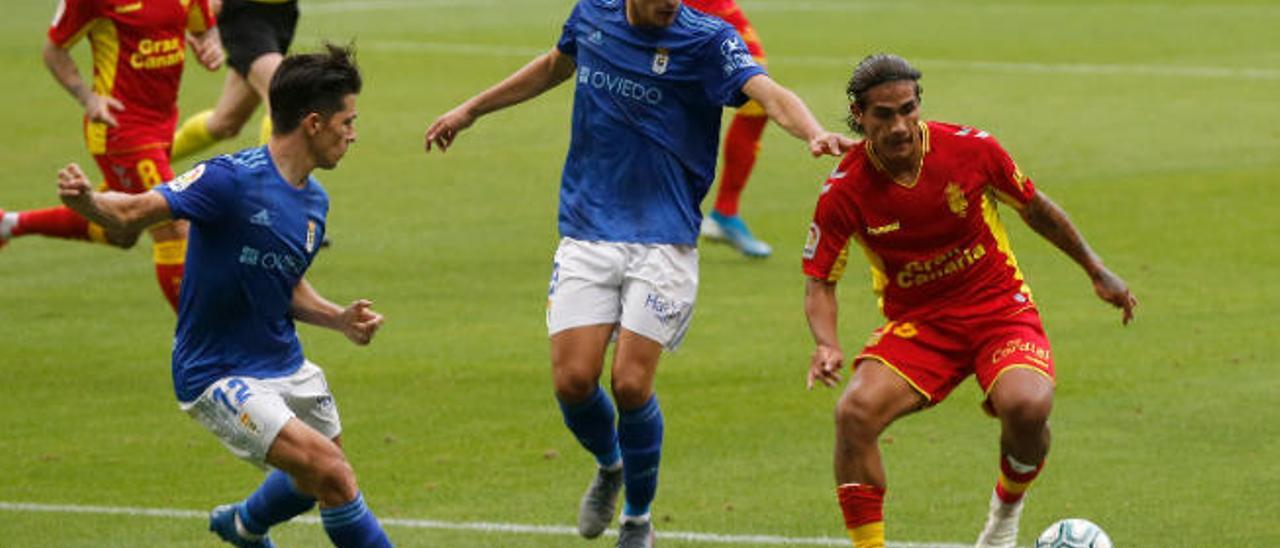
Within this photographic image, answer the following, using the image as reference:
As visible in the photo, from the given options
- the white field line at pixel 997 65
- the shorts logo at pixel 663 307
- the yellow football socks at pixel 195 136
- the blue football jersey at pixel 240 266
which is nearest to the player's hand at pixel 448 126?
the shorts logo at pixel 663 307

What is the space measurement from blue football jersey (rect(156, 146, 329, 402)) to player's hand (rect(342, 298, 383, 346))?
9.5 inches

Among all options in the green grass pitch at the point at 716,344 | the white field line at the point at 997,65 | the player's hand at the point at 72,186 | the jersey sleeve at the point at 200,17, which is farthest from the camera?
the white field line at the point at 997,65

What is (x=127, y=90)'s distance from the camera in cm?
1475

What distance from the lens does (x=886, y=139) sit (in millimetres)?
9477

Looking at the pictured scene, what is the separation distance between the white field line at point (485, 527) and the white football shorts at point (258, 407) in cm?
158

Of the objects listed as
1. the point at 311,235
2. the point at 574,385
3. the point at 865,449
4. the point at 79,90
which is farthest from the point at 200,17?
the point at 865,449

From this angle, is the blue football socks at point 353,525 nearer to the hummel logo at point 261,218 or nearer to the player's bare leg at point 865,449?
the hummel logo at point 261,218

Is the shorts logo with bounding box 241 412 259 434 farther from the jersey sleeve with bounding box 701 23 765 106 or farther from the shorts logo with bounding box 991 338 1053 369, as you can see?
the shorts logo with bounding box 991 338 1053 369

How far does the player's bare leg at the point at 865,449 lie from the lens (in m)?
9.48

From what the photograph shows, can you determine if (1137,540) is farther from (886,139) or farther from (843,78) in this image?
(843,78)

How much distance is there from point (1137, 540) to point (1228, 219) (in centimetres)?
861

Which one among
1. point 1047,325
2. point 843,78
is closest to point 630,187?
point 1047,325

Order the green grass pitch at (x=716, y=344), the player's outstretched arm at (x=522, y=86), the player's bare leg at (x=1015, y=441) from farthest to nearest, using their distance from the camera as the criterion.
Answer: the green grass pitch at (x=716, y=344)
the player's outstretched arm at (x=522, y=86)
the player's bare leg at (x=1015, y=441)

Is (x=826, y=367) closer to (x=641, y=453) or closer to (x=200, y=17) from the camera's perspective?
(x=641, y=453)
